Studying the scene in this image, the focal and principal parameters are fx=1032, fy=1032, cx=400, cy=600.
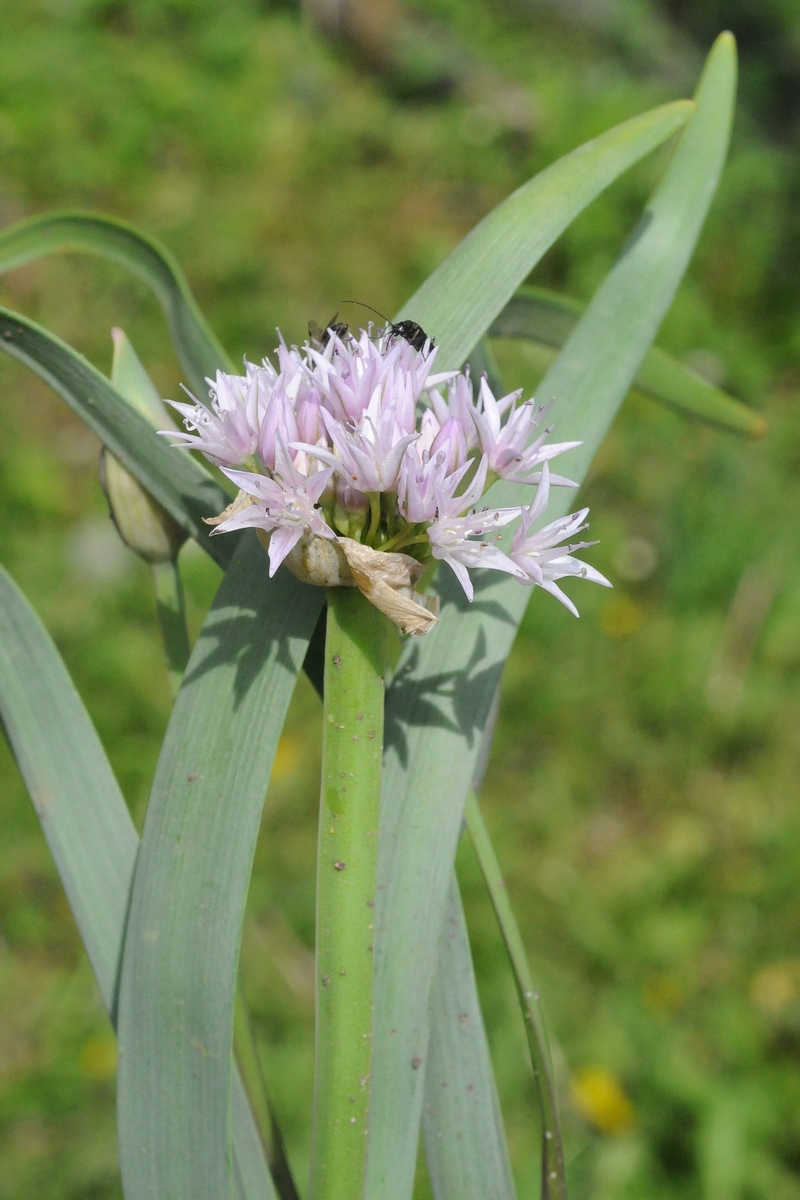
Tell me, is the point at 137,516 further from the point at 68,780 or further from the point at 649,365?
the point at 649,365

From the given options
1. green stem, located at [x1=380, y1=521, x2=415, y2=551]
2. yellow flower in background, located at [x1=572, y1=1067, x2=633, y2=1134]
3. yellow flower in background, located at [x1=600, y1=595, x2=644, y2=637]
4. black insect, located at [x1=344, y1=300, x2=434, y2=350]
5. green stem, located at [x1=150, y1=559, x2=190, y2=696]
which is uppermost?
yellow flower in background, located at [x1=600, y1=595, x2=644, y2=637]

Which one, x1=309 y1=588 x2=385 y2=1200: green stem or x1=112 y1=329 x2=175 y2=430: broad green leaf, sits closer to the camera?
x1=309 y1=588 x2=385 y2=1200: green stem

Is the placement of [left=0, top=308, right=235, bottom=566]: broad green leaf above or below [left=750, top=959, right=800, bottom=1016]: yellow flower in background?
below

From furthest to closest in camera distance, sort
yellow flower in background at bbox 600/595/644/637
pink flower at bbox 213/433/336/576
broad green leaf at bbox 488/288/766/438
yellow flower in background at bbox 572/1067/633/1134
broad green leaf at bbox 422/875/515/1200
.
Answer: yellow flower in background at bbox 600/595/644/637, yellow flower in background at bbox 572/1067/633/1134, broad green leaf at bbox 488/288/766/438, broad green leaf at bbox 422/875/515/1200, pink flower at bbox 213/433/336/576

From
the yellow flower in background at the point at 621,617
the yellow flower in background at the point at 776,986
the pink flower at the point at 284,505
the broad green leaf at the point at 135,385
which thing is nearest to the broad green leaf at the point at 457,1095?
the pink flower at the point at 284,505

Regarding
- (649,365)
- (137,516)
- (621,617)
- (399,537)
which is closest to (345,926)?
(399,537)

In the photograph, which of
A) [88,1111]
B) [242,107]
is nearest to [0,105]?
[242,107]

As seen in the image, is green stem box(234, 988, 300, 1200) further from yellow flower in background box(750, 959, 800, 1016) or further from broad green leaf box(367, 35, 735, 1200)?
yellow flower in background box(750, 959, 800, 1016)

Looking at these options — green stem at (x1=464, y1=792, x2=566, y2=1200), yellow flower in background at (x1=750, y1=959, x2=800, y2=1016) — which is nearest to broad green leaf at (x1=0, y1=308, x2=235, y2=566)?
green stem at (x1=464, y1=792, x2=566, y2=1200)
